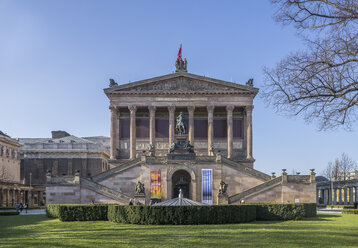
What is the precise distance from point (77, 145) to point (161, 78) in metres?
39.3

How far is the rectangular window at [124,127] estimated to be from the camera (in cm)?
7481

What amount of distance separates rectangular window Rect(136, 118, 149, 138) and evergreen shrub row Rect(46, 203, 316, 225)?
36.8 meters

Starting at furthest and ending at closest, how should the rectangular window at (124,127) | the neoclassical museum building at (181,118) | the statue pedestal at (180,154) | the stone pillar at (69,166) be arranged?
the stone pillar at (69,166)
the rectangular window at (124,127)
the neoclassical museum building at (181,118)
the statue pedestal at (180,154)

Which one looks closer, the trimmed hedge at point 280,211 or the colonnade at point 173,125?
the trimmed hedge at point 280,211

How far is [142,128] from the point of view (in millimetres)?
74688

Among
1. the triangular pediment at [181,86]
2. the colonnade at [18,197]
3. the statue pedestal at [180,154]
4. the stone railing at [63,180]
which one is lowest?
the colonnade at [18,197]

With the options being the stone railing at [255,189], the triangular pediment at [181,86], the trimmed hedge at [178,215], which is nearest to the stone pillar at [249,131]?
the triangular pediment at [181,86]

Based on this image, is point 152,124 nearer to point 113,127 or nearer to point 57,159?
point 113,127

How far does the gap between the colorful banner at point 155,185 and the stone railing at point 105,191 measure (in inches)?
213

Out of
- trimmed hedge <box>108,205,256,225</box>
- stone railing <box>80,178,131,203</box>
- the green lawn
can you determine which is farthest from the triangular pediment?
the green lawn

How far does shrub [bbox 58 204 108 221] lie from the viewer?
36.3 m

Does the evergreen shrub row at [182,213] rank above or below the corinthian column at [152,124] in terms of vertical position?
below

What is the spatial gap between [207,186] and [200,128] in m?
21.4

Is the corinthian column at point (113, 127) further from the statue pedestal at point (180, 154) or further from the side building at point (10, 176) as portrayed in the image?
the side building at point (10, 176)
